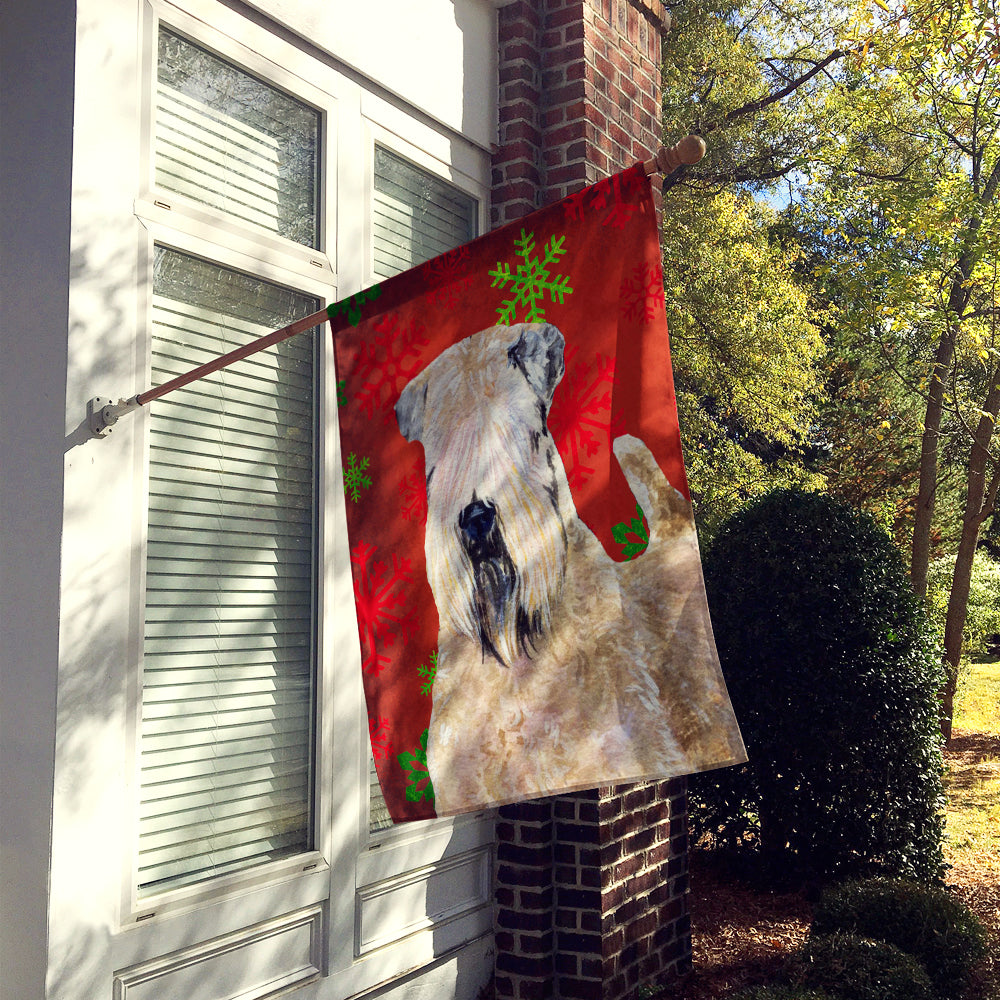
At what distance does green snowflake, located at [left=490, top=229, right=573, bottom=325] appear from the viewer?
2.31 m

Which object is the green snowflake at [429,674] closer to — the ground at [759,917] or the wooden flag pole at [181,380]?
the wooden flag pole at [181,380]

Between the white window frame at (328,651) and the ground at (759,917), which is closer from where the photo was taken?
the white window frame at (328,651)

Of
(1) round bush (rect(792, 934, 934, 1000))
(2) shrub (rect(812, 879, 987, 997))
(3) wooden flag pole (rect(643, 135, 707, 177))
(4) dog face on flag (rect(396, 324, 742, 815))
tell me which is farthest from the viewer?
(2) shrub (rect(812, 879, 987, 997))

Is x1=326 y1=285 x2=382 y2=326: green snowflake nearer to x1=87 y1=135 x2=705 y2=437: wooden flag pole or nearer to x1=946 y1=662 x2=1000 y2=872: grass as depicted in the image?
x1=87 y1=135 x2=705 y2=437: wooden flag pole

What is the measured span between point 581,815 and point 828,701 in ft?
6.95

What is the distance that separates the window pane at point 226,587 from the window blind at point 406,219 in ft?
1.56

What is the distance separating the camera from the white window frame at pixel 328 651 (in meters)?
2.99

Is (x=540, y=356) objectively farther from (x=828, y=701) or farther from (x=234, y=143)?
(x=828, y=701)

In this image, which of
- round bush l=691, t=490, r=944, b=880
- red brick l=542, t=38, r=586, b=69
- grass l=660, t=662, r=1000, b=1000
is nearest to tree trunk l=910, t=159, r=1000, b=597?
grass l=660, t=662, r=1000, b=1000

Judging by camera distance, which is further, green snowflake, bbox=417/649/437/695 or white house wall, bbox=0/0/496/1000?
white house wall, bbox=0/0/496/1000

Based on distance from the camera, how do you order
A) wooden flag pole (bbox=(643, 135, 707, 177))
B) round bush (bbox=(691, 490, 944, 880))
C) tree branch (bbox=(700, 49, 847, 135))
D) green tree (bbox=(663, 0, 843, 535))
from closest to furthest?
wooden flag pole (bbox=(643, 135, 707, 177))
round bush (bbox=(691, 490, 944, 880))
green tree (bbox=(663, 0, 843, 535))
tree branch (bbox=(700, 49, 847, 135))

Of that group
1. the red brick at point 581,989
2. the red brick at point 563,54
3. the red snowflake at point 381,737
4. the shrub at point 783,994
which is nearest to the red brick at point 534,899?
the red brick at point 581,989

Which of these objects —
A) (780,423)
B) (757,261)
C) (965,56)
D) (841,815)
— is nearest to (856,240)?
(965,56)

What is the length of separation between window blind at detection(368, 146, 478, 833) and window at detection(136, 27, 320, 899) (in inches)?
14.7
